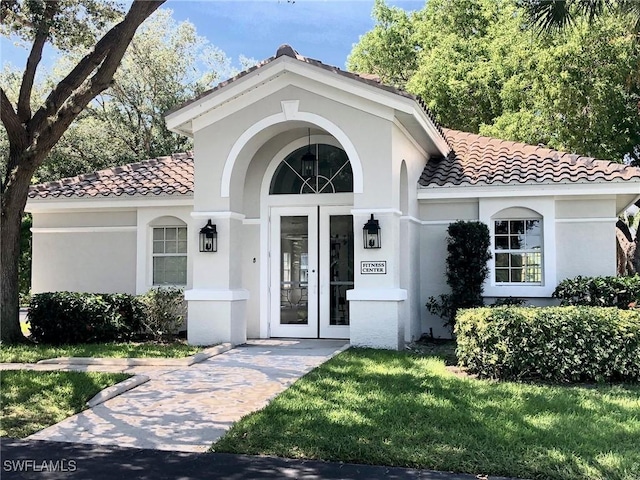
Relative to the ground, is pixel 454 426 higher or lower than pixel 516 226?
lower

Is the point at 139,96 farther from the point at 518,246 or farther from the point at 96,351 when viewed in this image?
the point at 518,246

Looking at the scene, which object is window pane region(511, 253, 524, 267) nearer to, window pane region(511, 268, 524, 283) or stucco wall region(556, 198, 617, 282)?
window pane region(511, 268, 524, 283)

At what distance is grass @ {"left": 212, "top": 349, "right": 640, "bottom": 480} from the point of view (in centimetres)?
529

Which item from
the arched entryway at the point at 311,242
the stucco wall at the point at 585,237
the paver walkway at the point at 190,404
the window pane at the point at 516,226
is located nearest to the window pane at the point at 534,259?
the stucco wall at the point at 585,237

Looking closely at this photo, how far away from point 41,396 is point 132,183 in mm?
8250

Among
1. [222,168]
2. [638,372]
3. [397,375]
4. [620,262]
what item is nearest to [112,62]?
[222,168]

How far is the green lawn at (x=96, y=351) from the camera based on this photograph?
10358 mm

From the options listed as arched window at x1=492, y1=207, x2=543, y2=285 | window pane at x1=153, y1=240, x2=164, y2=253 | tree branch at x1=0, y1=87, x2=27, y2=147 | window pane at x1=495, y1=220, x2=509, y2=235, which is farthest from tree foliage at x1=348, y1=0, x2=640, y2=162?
tree branch at x1=0, y1=87, x2=27, y2=147

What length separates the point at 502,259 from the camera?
523 inches

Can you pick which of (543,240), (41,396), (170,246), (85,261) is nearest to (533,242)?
(543,240)

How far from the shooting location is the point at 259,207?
12891 mm

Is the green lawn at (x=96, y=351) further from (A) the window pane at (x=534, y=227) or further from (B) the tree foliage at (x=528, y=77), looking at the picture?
(B) the tree foliage at (x=528, y=77)

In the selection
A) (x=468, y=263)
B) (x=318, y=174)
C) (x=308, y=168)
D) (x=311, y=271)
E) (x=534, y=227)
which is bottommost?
(x=311, y=271)

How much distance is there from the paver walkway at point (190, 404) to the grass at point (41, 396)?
24 cm
